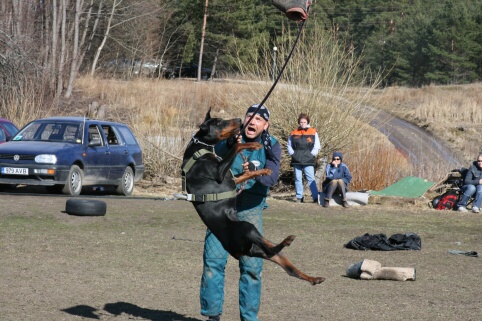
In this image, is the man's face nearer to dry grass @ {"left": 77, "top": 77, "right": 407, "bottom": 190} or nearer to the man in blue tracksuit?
the man in blue tracksuit

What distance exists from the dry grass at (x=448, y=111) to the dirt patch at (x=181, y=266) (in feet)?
68.2

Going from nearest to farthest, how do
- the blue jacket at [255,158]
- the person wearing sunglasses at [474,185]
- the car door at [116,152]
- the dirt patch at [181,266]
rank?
1. the blue jacket at [255,158]
2. the dirt patch at [181,266]
3. the person wearing sunglasses at [474,185]
4. the car door at [116,152]

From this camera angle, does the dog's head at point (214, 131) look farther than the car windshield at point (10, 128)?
No

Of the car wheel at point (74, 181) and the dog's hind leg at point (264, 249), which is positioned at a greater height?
the dog's hind leg at point (264, 249)

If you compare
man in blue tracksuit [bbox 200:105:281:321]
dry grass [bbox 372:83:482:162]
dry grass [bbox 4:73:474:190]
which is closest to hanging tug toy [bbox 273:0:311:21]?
man in blue tracksuit [bbox 200:105:281:321]

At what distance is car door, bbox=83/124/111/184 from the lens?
1755 centimetres

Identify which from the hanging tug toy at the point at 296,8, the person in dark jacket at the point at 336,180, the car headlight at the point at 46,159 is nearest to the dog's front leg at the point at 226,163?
the hanging tug toy at the point at 296,8

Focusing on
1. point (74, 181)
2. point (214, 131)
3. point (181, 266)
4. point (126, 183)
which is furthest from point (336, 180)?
point (214, 131)

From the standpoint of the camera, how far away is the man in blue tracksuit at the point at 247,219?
20.8 ft

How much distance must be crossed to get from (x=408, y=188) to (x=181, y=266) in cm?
1077

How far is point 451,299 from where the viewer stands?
8258 millimetres

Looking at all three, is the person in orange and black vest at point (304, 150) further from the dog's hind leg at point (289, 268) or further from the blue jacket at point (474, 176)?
the dog's hind leg at point (289, 268)

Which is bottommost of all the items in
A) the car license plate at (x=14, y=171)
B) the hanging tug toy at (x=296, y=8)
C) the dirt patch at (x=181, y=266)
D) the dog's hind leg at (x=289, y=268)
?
the dirt patch at (x=181, y=266)

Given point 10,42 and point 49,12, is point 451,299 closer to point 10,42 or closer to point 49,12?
point 10,42
